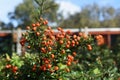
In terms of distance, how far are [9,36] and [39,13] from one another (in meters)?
27.2

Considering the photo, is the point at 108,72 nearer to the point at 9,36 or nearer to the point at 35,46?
the point at 35,46

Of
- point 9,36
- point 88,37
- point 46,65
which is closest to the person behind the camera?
point 46,65

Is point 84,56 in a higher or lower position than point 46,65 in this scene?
lower

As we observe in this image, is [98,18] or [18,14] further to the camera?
[98,18]

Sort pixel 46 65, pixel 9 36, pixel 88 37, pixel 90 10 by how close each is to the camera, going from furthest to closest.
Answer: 1. pixel 90 10
2. pixel 9 36
3. pixel 88 37
4. pixel 46 65

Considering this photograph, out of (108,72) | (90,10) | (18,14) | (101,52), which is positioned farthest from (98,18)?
(108,72)

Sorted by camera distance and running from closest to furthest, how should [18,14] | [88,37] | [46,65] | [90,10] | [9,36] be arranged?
[46,65] → [88,37] → [9,36] → [18,14] → [90,10]

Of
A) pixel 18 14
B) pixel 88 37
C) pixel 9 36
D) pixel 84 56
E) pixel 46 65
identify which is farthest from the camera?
pixel 18 14

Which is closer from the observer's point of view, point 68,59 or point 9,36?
point 68,59

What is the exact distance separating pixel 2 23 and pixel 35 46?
228 feet

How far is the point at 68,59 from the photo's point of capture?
7.23 m

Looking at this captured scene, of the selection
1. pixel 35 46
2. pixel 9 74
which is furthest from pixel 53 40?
pixel 9 74

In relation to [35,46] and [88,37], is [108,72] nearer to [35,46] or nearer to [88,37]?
[88,37]

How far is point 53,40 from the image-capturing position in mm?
7215
